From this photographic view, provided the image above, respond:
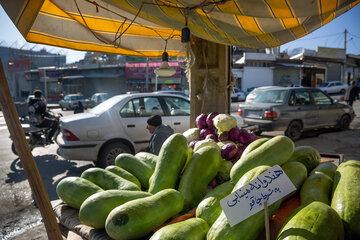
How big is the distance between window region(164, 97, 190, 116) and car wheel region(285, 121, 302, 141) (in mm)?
3765

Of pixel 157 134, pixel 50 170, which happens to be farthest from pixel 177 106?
pixel 50 170

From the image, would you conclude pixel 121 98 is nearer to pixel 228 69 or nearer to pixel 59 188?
pixel 228 69

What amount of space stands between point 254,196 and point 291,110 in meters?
7.82

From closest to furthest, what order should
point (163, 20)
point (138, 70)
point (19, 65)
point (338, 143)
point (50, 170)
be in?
point (163, 20) < point (50, 170) < point (338, 143) < point (138, 70) < point (19, 65)

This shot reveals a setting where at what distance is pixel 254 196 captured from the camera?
1114 mm

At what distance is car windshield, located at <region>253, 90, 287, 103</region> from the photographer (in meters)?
8.43

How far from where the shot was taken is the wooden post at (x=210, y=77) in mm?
3793

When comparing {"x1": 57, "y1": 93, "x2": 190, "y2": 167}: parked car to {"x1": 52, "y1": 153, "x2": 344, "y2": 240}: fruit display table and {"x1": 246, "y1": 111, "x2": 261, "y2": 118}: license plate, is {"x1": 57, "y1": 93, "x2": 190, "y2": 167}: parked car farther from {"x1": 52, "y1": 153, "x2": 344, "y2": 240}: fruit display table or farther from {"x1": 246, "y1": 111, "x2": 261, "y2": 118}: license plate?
{"x1": 52, "y1": 153, "x2": 344, "y2": 240}: fruit display table

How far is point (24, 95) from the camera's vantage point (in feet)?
119

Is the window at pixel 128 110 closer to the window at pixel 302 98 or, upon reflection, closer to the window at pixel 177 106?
the window at pixel 177 106

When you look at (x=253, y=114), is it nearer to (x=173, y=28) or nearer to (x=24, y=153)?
(x=173, y=28)

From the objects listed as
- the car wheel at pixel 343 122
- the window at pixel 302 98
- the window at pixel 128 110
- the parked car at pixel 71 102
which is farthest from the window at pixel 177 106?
the parked car at pixel 71 102

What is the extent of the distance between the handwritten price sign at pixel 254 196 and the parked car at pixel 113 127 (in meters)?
4.69

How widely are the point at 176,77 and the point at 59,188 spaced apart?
2936 cm
